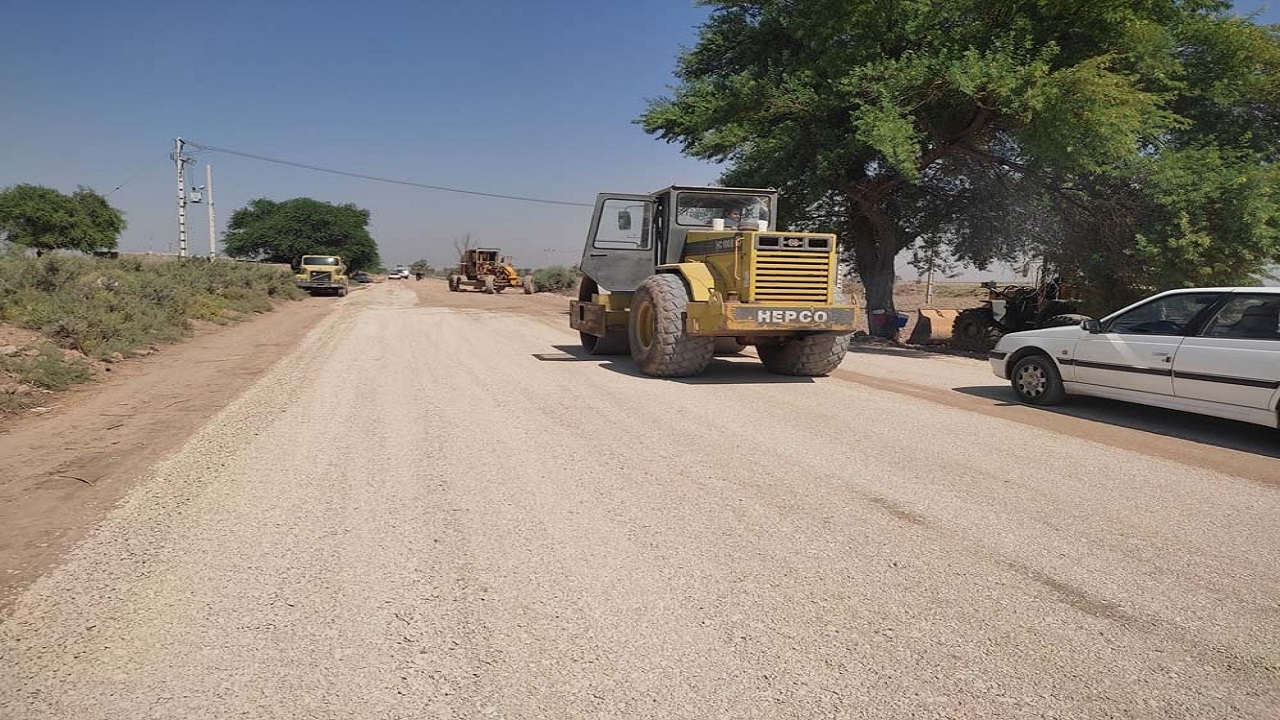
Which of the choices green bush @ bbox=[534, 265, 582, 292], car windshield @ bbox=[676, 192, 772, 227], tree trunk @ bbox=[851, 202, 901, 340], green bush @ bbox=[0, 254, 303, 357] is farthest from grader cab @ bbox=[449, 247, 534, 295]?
car windshield @ bbox=[676, 192, 772, 227]

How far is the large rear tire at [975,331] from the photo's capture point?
16.0m

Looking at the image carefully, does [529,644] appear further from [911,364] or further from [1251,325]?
[911,364]

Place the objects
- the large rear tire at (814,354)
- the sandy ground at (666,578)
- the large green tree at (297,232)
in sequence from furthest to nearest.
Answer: the large green tree at (297,232), the large rear tire at (814,354), the sandy ground at (666,578)

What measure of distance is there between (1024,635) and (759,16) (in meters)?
18.7

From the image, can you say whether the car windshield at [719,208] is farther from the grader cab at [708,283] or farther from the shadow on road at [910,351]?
the shadow on road at [910,351]

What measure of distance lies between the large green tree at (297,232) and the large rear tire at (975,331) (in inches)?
2484

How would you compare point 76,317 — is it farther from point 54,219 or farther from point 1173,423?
point 54,219

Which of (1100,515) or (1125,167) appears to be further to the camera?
(1125,167)

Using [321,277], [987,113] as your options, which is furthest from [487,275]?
[987,113]

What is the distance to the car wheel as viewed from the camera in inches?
314

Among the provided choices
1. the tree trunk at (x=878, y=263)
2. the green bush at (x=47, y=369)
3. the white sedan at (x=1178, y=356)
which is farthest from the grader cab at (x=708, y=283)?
the tree trunk at (x=878, y=263)

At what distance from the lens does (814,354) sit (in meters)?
9.86

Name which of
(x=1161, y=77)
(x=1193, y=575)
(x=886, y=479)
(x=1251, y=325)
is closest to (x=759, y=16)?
(x=1161, y=77)

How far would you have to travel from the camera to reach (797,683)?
8.59 ft
